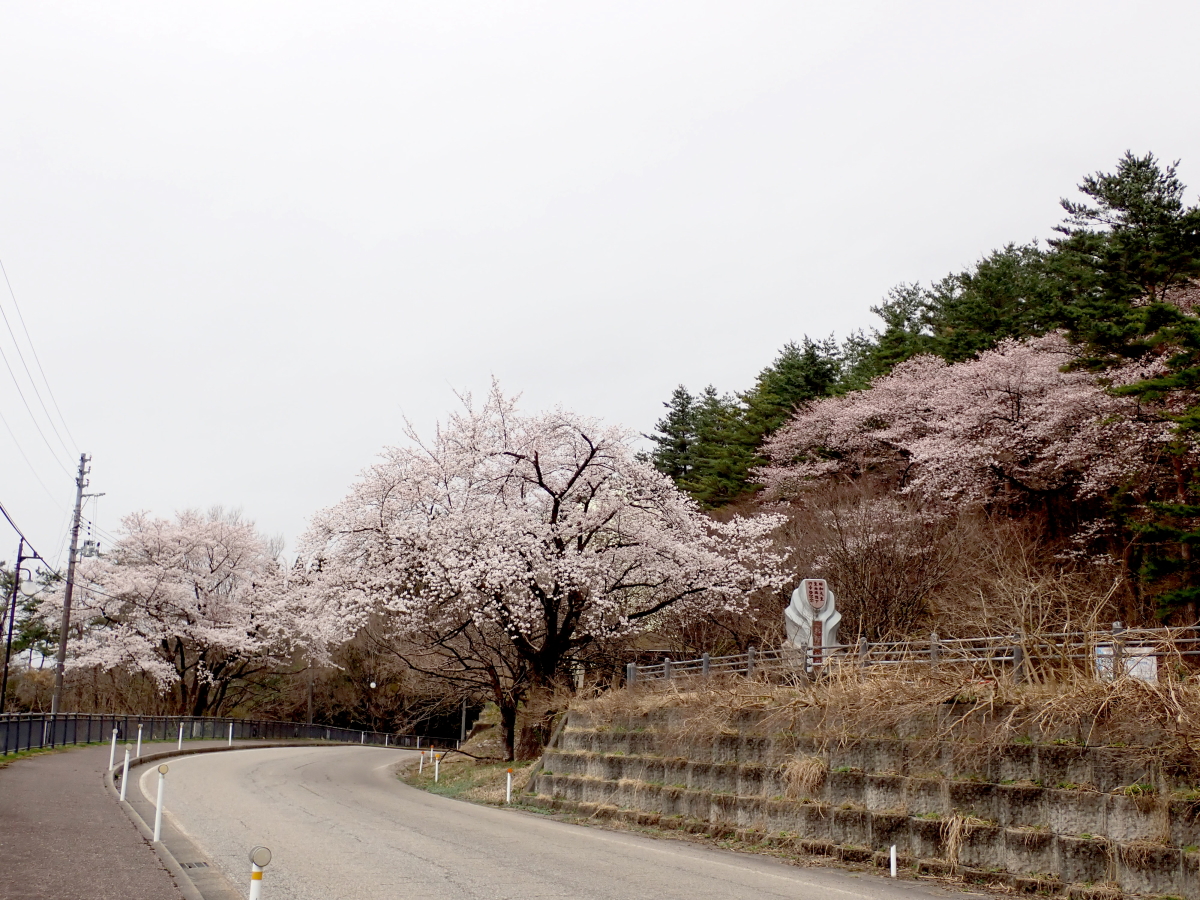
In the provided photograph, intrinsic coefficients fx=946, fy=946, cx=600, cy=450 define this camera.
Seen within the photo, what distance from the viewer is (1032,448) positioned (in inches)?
1200

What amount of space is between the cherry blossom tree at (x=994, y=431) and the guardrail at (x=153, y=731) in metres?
27.2

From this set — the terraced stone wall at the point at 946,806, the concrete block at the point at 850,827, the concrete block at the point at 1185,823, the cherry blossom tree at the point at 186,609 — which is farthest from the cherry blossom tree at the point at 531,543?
the cherry blossom tree at the point at 186,609

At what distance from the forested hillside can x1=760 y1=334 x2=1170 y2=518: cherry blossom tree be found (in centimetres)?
7

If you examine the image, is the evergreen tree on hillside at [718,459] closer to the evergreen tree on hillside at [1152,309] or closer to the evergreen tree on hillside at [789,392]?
the evergreen tree on hillside at [789,392]

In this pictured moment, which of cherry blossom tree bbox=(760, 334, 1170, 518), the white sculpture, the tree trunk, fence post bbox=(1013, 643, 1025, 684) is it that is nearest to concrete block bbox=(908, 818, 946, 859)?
fence post bbox=(1013, 643, 1025, 684)

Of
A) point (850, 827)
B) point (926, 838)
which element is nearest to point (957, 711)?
point (926, 838)

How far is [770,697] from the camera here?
53.6 ft

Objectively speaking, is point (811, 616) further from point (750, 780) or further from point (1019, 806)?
point (1019, 806)

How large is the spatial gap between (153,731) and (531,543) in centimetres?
2369

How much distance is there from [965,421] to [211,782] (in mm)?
24990

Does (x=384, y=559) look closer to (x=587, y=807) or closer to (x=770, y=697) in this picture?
(x=587, y=807)

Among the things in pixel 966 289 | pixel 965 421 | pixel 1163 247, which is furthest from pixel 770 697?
pixel 966 289

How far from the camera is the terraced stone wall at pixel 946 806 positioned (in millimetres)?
9914

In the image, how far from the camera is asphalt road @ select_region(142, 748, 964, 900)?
34.9 feet
